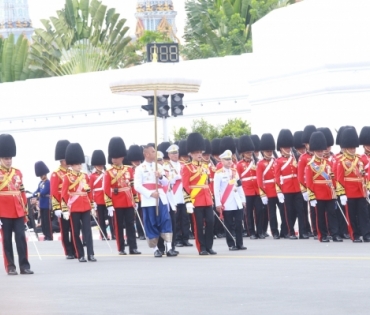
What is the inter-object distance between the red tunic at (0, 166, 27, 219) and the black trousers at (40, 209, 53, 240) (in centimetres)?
997

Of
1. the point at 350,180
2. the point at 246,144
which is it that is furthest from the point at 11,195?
the point at 246,144

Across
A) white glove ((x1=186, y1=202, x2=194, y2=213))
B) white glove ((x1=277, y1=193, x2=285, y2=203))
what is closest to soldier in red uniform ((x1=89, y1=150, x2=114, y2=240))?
white glove ((x1=277, y1=193, x2=285, y2=203))

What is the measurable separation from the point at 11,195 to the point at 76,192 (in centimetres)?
173

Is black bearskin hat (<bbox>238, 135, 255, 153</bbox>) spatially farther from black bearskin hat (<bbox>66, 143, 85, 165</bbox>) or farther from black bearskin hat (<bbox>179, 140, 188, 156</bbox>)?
black bearskin hat (<bbox>66, 143, 85, 165</bbox>)

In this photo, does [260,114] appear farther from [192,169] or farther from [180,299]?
[180,299]

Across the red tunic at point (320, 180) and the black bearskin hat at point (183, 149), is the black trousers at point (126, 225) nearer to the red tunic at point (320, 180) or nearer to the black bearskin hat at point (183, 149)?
the red tunic at point (320, 180)

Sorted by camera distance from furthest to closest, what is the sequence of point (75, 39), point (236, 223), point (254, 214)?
point (75, 39)
point (254, 214)
point (236, 223)

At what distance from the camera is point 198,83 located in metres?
27.7

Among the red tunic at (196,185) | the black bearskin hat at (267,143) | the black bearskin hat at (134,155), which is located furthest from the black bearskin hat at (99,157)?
the red tunic at (196,185)

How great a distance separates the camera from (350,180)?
1933 cm

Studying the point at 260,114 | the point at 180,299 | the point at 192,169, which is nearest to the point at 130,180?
the point at 192,169

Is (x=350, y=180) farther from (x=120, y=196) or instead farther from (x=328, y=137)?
(x=120, y=196)

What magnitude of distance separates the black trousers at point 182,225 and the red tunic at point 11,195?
17.0ft

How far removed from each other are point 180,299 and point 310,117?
17.6 meters
